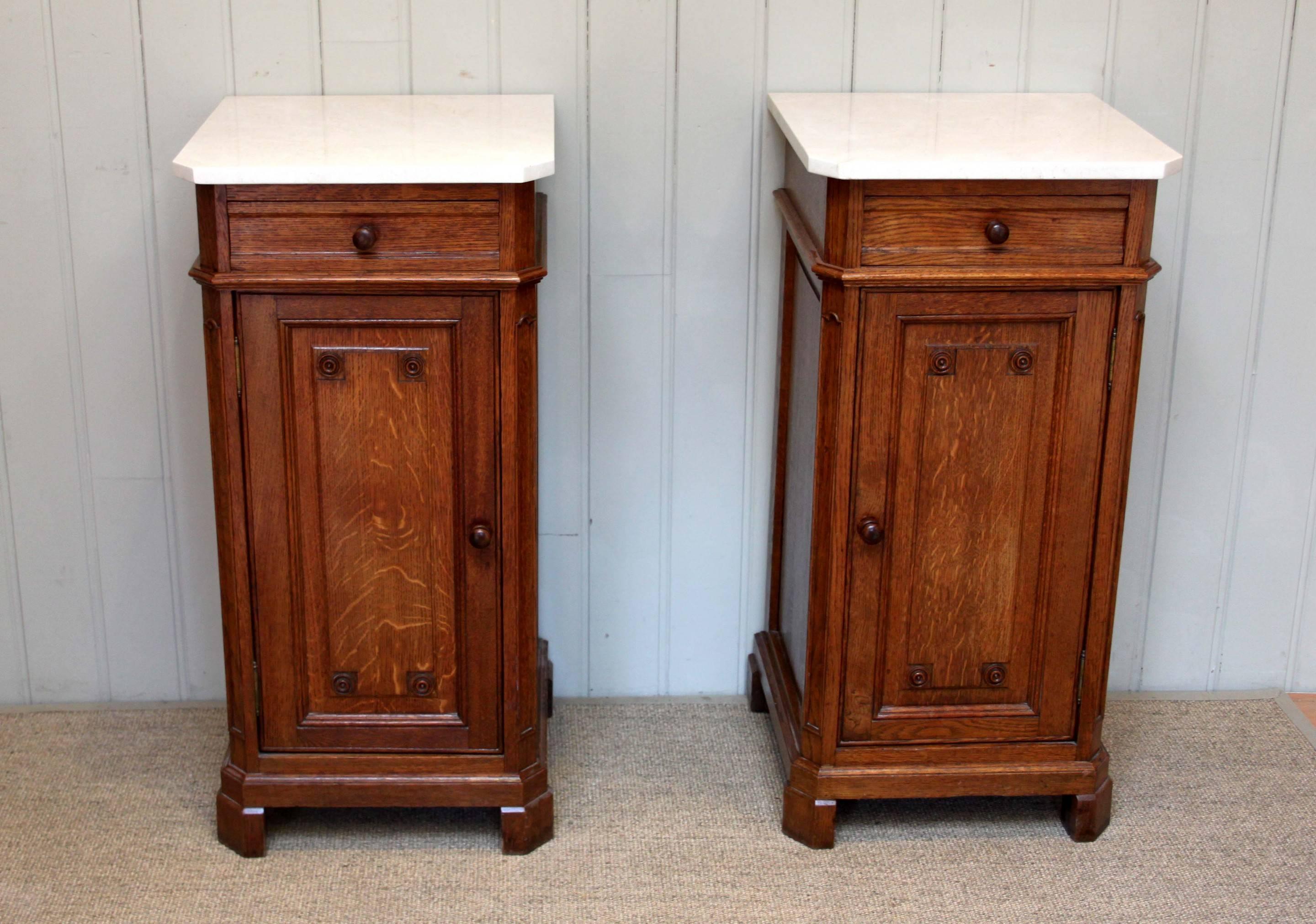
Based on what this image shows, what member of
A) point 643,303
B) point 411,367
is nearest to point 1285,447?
point 643,303

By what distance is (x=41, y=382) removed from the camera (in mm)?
2420

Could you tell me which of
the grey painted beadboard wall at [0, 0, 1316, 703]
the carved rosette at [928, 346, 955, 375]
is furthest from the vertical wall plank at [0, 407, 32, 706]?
the carved rosette at [928, 346, 955, 375]

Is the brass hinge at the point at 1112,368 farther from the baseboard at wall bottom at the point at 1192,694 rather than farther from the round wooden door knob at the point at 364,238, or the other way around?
the round wooden door knob at the point at 364,238

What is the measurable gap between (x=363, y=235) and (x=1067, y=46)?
1.19 m

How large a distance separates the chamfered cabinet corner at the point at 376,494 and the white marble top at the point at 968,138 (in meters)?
0.43

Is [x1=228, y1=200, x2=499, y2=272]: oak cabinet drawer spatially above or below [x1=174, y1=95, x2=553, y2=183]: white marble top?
below

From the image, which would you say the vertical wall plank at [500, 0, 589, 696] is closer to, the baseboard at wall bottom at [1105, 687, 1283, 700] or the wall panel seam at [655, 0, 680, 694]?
the wall panel seam at [655, 0, 680, 694]

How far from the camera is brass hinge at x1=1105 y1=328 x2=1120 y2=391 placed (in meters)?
1.99

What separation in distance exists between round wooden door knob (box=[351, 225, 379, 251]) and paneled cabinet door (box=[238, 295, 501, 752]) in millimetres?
72

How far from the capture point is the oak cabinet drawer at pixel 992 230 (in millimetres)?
1914

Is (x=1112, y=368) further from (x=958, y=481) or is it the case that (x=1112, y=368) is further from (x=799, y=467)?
(x=799, y=467)

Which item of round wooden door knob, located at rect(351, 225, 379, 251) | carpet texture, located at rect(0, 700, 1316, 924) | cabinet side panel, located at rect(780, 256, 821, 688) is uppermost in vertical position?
round wooden door knob, located at rect(351, 225, 379, 251)

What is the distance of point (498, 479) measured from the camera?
2027mm

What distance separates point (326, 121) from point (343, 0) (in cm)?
28
